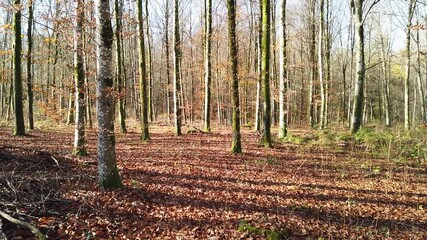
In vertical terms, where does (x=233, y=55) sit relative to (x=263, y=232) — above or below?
above

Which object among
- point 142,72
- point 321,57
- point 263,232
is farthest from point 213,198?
point 321,57

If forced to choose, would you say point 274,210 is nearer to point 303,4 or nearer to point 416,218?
point 416,218

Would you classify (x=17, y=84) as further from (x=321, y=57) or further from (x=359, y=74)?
(x=321, y=57)

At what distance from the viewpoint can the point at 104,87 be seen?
6.36 m

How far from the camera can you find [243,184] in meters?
8.34

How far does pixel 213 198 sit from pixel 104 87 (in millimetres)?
3393

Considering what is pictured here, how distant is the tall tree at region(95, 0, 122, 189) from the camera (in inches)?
251

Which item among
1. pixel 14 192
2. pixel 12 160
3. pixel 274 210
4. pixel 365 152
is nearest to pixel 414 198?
pixel 274 210

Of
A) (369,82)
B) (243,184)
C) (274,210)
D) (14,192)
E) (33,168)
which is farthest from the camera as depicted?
(369,82)

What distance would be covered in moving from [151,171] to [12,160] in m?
3.48

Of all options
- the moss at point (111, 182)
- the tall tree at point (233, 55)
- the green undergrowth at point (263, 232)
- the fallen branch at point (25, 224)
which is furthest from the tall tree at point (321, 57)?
the fallen branch at point (25, 224)

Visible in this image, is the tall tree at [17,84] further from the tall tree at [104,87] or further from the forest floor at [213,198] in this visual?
the tall tree at [104,87]

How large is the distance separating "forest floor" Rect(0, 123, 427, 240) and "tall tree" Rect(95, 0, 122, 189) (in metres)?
0.60

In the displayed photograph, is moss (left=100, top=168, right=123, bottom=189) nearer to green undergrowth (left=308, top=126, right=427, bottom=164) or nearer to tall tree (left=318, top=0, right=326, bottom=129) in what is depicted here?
green undergrowth (left=308, top=126, right=427, bottom=164)
